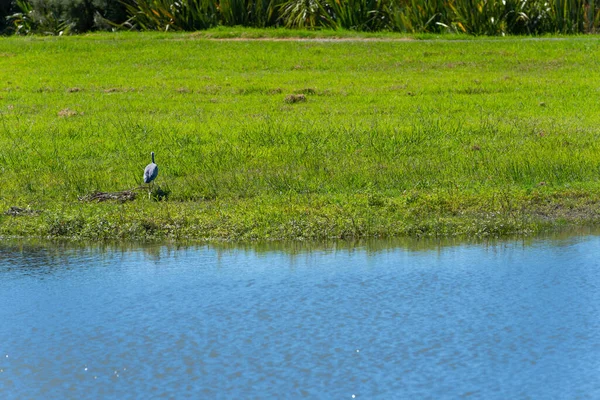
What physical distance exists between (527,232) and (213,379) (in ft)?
18.3

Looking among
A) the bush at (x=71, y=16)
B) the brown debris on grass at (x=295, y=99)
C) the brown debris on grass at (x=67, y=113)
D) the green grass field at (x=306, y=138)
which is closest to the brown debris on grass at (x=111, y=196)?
the green grass field at (x=306, y=138)

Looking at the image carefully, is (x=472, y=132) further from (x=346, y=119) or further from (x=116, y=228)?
(x=116, y=228)

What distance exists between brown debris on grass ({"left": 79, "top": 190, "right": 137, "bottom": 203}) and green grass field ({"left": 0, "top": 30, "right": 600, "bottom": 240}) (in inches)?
5.1

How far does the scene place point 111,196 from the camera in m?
14.1

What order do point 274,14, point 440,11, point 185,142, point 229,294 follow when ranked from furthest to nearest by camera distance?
point 274,14, point 440,11, point 185,142, point 229,294

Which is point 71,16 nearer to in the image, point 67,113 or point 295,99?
point 67,113

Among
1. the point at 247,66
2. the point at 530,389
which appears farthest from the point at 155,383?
the point at 247,66

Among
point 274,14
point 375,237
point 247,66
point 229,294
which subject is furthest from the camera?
point 274,14

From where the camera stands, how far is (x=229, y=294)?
1027cm

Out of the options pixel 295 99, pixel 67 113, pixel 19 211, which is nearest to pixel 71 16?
pixel 67 113

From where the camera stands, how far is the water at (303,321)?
7.95 meters

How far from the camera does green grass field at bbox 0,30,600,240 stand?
13.0 metres

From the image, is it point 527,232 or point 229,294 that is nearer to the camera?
point 229,294

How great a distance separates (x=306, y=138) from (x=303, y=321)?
8100 millimetres
